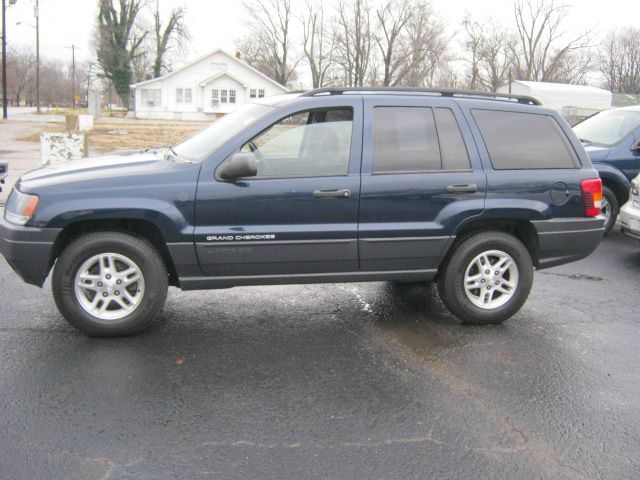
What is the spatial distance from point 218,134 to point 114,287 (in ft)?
4.70

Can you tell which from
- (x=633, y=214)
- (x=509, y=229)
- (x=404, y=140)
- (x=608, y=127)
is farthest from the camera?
(x=608, y=127)

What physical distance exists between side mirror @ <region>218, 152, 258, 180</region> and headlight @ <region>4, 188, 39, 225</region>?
1.30 meters

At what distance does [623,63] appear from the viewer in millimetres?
73688

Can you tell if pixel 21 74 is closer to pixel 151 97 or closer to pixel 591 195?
pixel 151 97

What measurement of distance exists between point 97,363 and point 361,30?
64116 mm

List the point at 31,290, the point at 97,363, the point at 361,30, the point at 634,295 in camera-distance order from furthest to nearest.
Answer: the point at 361,30, the point at 634,295, the point at 31,290, the point at 97,363

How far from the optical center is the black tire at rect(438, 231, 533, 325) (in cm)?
486

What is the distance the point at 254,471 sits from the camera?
2904mm

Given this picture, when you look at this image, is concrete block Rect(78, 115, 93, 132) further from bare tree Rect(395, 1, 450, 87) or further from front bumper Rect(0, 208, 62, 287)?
bare tree Rect(395, 1, 450, 87)

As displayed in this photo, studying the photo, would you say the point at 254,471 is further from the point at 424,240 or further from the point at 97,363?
the point at 424,240

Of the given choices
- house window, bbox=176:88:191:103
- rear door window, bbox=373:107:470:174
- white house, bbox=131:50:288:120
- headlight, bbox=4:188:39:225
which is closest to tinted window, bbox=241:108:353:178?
rear door window, bbox=373:107:470:174

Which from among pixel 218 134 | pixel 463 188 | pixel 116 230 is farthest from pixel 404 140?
pixel 116 230

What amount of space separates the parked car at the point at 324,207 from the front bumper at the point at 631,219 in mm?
2616

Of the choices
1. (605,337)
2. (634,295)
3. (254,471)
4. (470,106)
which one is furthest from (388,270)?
(634,295)
